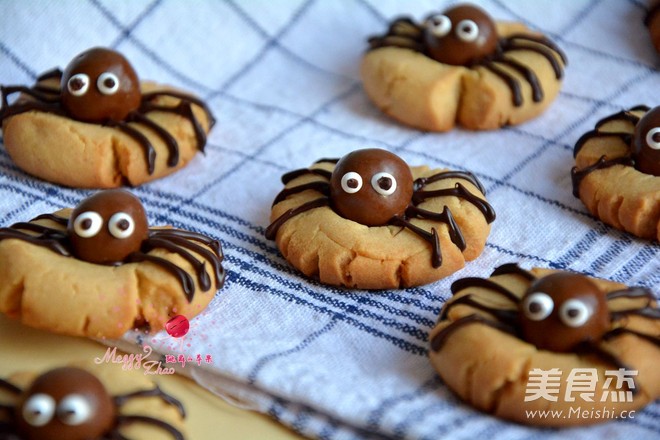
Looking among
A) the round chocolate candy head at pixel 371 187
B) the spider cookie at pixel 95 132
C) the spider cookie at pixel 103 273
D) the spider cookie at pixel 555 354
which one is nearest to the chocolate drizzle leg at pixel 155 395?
the spider cookie at pixel 103 273

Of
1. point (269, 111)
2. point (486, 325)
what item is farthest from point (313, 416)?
point (269, 111)

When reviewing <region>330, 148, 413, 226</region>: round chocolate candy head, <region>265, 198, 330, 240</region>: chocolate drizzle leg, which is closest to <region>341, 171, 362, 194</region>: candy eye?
<region>330, 148, 413, 226</region>: round chocolate candy head

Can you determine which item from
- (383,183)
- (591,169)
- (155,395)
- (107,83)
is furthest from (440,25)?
(155,395)

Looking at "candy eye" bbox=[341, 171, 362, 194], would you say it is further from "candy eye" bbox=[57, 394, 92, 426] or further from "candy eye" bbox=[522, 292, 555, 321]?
"candy eye" bbox=[57, 394, 92, 426]

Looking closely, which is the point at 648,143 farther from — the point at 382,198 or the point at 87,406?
the point at 87,406

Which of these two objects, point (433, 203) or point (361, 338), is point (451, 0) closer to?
point (433, 203)

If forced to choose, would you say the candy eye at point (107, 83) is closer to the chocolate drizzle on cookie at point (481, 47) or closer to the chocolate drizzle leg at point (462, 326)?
the chocolate drizzle on cookie at point (481, 47)
